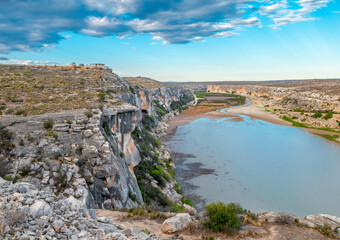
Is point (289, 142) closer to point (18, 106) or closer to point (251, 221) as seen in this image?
point (251, 221)

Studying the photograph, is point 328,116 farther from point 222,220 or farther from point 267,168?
point 222,220

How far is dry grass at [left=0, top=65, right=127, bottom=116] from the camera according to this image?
53.4 ft

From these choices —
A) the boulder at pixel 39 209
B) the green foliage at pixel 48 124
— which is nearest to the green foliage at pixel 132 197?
the green foliage at pixel 48 124

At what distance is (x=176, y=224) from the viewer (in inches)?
376

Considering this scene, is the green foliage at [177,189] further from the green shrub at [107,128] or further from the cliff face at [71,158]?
the green shrub at [107,128]

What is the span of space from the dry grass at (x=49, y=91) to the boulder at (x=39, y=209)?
10.3 metres

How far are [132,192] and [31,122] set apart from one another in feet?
23.6

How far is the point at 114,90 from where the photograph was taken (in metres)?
24.4

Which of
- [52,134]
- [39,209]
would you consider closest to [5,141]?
[52,134]

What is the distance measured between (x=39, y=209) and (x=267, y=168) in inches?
1014

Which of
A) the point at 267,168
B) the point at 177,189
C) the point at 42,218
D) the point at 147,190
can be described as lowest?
the point at 177,189

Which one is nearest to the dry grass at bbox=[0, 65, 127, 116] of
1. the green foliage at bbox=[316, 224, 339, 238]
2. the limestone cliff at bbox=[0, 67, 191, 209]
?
the limestone cliff at bbox=[0, 67, 191, 209]

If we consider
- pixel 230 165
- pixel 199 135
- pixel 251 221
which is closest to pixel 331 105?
pixel 199 135

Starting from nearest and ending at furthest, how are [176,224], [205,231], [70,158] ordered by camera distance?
[176,224] < [205,231] < [70,158]
